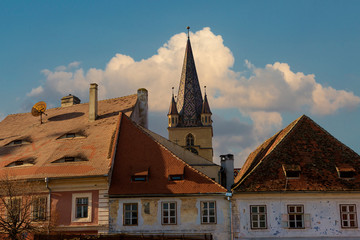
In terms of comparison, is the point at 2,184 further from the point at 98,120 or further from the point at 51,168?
the point at 98,120

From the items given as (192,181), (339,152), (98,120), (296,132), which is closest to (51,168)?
(98,120)

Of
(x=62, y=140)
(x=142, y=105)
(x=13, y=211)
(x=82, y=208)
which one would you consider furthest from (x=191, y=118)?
(x=13, y=211)

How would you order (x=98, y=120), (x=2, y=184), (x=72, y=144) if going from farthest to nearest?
(x=98, y=120) < (x=72, y=144) < (x=2, y=184)

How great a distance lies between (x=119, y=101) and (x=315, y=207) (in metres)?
17.8

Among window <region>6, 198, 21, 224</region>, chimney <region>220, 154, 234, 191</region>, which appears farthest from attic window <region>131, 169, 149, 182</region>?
chimney <region>220, 154, 234, 191</region>

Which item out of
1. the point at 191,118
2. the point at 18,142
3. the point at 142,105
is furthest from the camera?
the point at 191,118

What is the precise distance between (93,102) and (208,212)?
43.7 ft

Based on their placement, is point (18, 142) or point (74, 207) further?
point (18, 142)

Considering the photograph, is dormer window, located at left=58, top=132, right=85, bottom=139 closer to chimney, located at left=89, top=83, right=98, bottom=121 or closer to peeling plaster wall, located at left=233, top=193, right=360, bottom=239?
chimney, located at left=89, top=83, right=98, bottom=121

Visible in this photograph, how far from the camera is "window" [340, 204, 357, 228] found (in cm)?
2605

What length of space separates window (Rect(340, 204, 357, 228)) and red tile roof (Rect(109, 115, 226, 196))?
6824 millimetres

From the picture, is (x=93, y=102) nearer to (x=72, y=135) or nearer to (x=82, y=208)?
(x=72, y=135)

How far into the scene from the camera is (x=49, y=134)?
34188 mm

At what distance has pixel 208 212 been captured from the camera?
26.6 metres
